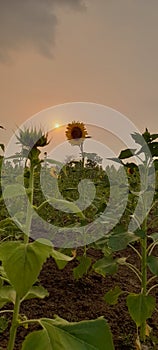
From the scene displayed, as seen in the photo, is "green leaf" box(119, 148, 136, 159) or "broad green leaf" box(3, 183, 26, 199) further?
"green leaf" box(119, 148, 136, 159)

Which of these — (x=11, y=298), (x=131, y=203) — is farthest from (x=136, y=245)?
(x=11, y=298)

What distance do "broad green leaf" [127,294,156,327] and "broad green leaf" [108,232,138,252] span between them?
0.29m

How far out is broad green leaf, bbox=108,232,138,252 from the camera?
8.39 ft

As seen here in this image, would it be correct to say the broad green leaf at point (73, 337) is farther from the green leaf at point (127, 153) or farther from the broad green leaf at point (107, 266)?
the green leaf at point (127, 153)

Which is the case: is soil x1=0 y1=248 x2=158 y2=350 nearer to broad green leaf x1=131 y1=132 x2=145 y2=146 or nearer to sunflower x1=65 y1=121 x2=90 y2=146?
broad green leaf x1=131 y1=132 x2=145 y2=146

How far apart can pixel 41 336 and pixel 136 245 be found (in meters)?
3.47

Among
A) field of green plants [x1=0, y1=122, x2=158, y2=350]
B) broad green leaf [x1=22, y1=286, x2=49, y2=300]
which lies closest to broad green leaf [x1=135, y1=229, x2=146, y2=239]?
field of green plants [x1=0, y1=122, x2=158, y2=350]

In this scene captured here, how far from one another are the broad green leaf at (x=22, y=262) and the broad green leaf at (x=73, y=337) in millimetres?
140

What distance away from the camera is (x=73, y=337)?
1.55 meters

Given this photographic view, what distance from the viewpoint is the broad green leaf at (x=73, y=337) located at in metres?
1.51

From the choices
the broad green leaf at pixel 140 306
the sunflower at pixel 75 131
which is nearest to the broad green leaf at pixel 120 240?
the broad green leaf at pixel 140 306

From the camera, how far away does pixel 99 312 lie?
321 cm

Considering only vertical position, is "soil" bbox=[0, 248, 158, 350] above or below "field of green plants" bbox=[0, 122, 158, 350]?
below

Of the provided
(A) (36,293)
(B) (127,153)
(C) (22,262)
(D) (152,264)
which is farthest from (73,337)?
(B) (127,153)
